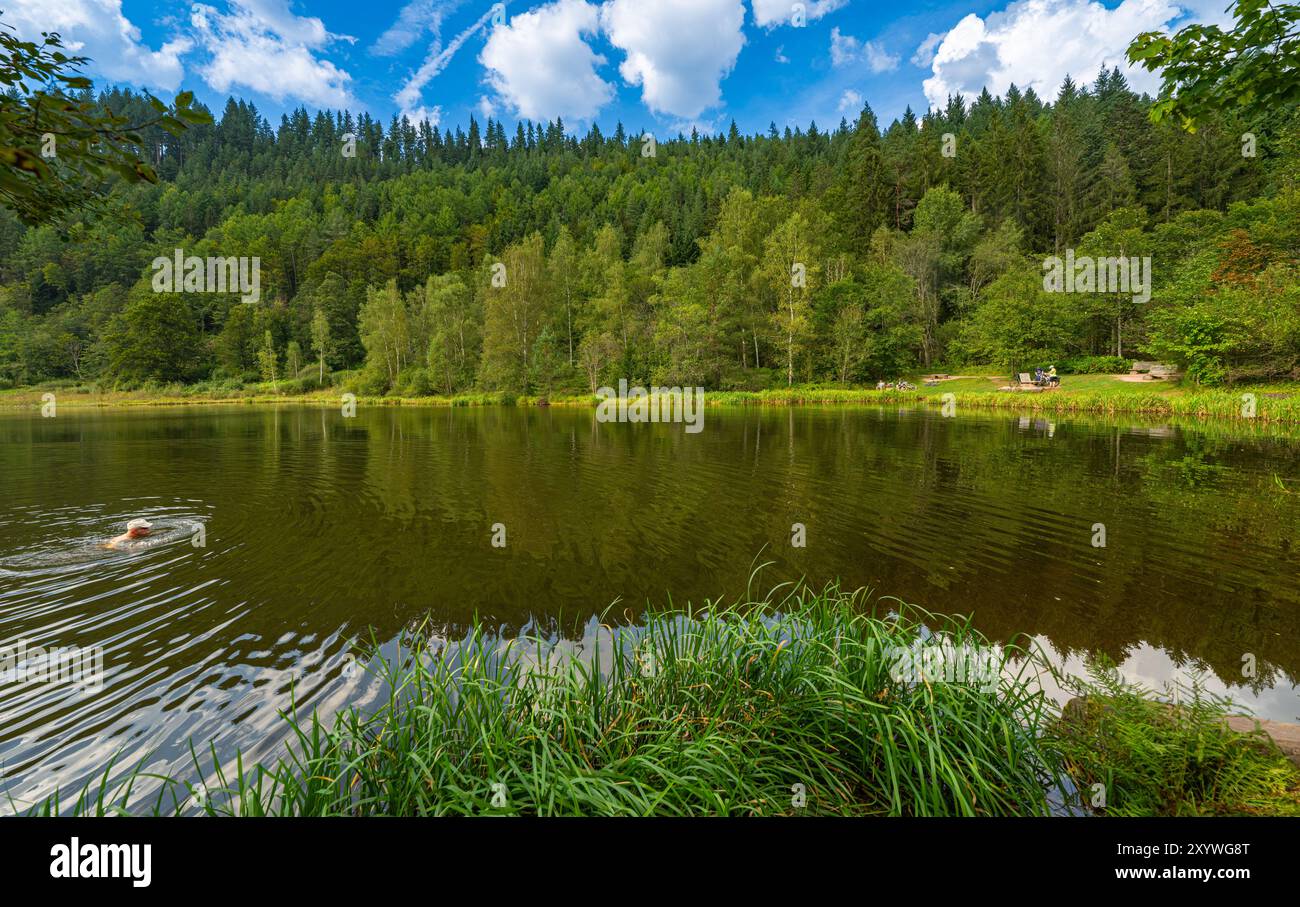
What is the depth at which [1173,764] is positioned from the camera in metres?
3.38

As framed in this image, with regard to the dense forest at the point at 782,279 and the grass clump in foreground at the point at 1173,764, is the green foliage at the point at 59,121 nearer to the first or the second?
the grass clump in foreground at the point at 1173,764

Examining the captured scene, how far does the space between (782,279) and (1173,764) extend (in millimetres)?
56823

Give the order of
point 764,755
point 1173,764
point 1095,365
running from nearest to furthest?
point 1173,764, point 764,755, point 1095,365

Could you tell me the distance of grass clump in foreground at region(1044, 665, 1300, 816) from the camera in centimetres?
318

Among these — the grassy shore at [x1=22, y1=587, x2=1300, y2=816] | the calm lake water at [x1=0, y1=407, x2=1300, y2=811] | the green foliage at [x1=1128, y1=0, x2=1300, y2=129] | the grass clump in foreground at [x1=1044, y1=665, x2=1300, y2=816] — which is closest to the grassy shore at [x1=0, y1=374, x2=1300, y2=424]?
the calm lake water at [x1=0, y1=407, x2=1300, y2=811]

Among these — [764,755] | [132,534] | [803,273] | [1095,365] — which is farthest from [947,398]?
[132,534]

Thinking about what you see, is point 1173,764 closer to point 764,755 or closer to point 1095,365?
point 764,755

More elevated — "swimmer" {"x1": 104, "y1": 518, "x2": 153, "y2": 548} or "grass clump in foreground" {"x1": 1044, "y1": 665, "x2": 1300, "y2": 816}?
"swimmer" {"x1": 104, "y1": 518, "x2": 153, "y2": 548}

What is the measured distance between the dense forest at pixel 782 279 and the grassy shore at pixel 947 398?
233cm

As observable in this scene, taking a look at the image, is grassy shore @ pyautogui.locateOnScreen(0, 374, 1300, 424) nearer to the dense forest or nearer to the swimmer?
the dense forest

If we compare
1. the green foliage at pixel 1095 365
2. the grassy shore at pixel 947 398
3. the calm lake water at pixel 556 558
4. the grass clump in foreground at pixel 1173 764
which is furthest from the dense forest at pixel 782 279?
the grass clump in foreground at pixel 1173 764

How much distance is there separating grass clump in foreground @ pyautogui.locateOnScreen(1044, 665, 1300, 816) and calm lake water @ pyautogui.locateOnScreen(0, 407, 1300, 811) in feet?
7.61

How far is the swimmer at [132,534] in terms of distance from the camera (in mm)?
10000
